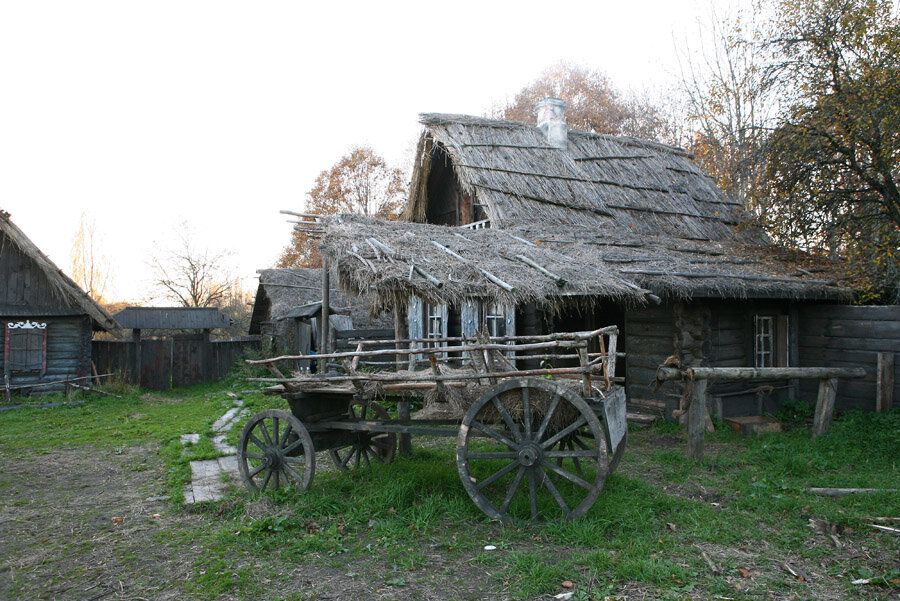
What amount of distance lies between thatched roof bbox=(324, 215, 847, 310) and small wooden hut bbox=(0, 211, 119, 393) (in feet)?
26.2

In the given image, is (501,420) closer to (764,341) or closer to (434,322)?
(434,322)

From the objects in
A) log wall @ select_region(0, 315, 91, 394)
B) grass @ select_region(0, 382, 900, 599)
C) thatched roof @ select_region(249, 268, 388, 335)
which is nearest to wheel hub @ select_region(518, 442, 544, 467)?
grass @ select_region(0, 382, 900, 599)

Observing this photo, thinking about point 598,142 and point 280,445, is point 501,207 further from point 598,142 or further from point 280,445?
point 280,445

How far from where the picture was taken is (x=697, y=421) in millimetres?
7113

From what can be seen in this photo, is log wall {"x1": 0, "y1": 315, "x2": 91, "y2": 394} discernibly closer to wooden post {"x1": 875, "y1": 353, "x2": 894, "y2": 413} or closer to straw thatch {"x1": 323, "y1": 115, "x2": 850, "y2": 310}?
straw thatch {"x1": 323, "y1": 115, "x2": 850, "y2": 310}

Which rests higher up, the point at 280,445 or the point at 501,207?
the point at 501,207

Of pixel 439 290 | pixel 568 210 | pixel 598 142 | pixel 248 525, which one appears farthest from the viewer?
pixel 598 142

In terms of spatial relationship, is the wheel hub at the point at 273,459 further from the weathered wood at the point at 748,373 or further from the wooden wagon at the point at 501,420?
the weathered wood at the point at 748,373

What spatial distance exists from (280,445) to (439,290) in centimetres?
291

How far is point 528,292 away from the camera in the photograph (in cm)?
813

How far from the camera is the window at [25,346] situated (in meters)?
13.5

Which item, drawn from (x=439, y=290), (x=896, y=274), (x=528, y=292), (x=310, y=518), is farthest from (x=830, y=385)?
(x=310, y=518)

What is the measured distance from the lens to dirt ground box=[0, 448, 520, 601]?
4.05 meters

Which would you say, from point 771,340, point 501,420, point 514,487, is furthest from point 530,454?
point 771,340
